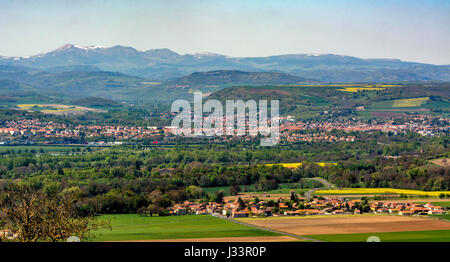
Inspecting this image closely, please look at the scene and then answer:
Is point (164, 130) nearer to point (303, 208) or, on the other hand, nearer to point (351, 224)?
point (303, 208)

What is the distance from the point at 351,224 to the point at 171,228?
7130 mm

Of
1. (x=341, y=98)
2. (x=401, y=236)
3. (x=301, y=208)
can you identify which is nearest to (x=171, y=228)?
(x=301, y=208)

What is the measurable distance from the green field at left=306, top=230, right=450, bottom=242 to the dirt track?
797 mm

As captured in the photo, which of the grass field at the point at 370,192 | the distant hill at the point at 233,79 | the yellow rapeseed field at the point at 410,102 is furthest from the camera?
the distant hill at the point at 233,79

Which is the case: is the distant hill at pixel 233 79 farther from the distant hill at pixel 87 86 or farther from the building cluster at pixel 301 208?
the building cluster at pixel 301 208

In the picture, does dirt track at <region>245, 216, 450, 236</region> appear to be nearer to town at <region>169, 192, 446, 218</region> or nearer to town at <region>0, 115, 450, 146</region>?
town at <region>169, 192, 446, 218</region>

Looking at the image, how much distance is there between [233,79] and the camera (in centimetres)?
17288

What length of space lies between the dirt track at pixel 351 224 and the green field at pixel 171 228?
52.4 inches

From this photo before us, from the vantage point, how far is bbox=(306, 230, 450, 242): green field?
19.4 metres

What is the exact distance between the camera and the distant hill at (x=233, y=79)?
16675cm

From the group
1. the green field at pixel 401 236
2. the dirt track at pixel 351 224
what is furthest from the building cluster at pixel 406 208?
the green field at pixel 401 236

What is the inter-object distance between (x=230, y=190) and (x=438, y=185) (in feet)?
44.7

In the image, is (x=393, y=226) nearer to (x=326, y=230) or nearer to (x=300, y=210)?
(x=326, y=230)

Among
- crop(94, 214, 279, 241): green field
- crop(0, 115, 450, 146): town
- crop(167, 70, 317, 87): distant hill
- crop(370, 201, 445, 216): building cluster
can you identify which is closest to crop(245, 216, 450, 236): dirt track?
crop(94, 214, 279, 241): green field
